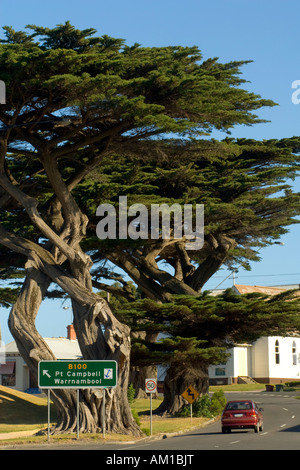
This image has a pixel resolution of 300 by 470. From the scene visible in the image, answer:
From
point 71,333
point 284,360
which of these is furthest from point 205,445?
point 284,360

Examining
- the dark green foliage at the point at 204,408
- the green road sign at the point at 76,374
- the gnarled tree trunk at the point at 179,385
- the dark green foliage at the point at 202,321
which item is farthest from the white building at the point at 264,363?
the green road sign at the point at 76,374

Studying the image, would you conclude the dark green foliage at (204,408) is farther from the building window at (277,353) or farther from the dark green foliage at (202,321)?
the building window at (277,353)

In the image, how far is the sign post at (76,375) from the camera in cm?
2641

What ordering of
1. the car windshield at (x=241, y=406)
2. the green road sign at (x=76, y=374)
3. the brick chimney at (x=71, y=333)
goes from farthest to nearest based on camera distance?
the brick chimney at (x=71, y=333)
the car windshield at (x=241, y=406)
the green road sign at (x=76, y=374)

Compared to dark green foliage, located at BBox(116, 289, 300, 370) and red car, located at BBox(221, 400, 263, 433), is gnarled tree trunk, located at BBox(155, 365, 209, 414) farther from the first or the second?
red car, located at BBox(221, 400, 263, 433)

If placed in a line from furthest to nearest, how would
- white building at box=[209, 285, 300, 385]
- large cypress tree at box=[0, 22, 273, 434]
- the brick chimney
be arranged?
white building at box=[209, 285, 300, 385] < the brick chimney < large cypress tree at box=[0, 22, 273, 434]

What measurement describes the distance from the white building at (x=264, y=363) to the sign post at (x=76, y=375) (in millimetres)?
53573

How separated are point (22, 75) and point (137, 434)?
13.7 meters

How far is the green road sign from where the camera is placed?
2641cm

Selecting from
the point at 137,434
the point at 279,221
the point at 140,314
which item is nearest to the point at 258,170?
the point at 279,221

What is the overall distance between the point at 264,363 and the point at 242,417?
51258 mm

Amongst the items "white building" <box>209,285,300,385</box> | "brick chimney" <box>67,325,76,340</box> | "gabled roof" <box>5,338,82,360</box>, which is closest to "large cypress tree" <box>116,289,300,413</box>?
"gabled roof" <box>5,338,82,360</box>

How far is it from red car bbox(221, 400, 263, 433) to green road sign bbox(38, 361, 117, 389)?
20.5 ft

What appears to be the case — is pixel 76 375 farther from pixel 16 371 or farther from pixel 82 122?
pixel 16 371
